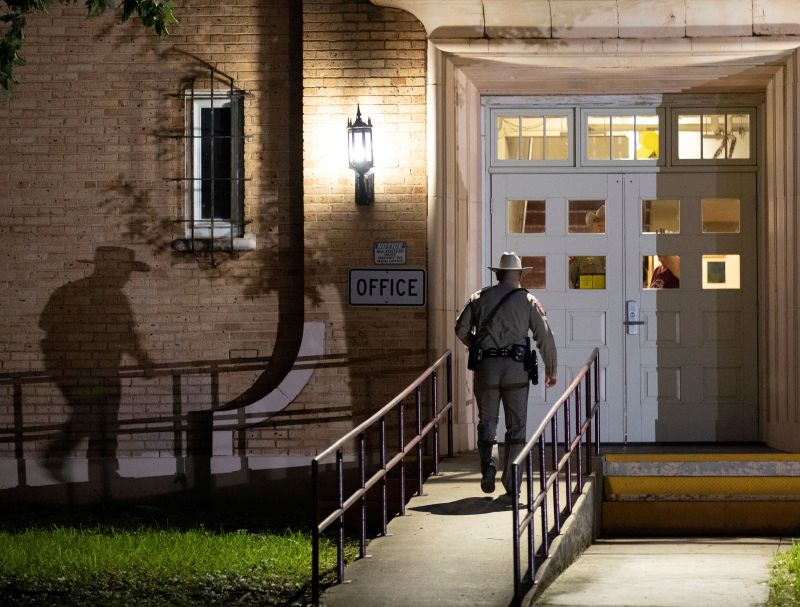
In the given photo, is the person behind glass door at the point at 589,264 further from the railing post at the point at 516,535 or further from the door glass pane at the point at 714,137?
the railing post at the point at 516,535

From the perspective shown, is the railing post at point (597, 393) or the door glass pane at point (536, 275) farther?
the door glass pane at point (536, 275)

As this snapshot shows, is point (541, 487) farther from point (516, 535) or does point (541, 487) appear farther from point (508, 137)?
point (508, 137)

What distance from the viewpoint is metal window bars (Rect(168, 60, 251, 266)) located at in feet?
39.8

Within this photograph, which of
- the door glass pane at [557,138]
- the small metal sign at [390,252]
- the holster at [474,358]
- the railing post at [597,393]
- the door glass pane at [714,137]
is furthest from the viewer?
the door glass pane at [557,138]

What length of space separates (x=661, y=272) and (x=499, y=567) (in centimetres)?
493

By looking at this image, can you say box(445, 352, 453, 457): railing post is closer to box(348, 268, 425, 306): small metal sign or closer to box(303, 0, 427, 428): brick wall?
box(303, 0, 427, 428): brick wall

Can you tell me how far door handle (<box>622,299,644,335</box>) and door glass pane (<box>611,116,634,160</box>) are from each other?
Answer: 137 cm

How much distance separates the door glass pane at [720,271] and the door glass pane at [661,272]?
26 centimetres

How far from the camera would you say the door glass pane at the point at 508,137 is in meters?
12.3

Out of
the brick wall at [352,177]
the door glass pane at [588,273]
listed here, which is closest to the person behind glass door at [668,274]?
the door glass pane at [588,273]

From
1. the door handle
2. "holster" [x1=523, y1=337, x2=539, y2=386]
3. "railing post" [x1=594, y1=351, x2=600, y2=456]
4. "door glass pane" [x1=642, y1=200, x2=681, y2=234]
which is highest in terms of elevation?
"door glass pane" [x1=642, y1=200, x2=681, y2=234]

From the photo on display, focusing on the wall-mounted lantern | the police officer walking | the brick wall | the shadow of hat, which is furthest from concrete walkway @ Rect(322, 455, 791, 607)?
the shadow of hat

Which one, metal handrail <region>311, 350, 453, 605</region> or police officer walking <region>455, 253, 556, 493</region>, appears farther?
police officer walking <region>455, 253, 556, 493</region>

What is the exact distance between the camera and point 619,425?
12.1 metres
